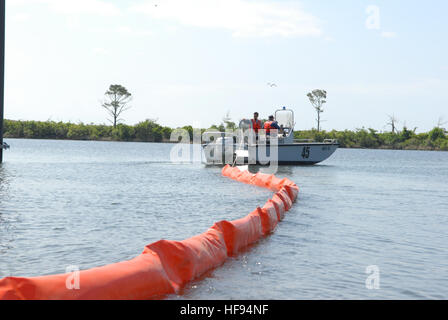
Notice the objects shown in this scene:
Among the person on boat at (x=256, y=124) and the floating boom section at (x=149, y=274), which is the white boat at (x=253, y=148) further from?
the floating boom section at (x=149, y=274)

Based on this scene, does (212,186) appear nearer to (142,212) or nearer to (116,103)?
(142,212)

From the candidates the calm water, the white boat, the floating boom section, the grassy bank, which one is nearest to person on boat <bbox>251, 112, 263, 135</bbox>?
the white boat

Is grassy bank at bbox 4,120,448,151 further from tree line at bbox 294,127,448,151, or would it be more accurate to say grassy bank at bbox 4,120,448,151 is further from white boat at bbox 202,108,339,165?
white boat at bbox 202,108,339,165

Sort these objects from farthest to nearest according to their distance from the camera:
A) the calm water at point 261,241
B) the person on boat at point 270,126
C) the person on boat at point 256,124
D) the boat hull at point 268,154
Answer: the boat hull at point 268,154
the person on boat at point 270,126
the person on boat at point 256,124
the calm water at point 261,241

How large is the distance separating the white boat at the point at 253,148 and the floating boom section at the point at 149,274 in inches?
856

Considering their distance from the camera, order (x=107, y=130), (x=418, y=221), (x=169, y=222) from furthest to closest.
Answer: (x=107, y=130) < (x=418, y=221) < (x=169, y=222)

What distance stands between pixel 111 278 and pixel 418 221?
9.28m

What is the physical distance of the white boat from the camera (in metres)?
30.9

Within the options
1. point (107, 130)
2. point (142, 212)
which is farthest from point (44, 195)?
point (107, 130)

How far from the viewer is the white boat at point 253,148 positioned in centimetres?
3086

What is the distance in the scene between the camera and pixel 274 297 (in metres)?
6.04

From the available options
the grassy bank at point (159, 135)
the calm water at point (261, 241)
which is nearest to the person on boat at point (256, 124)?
the calm water at point (261, 241)

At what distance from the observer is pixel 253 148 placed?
30.7 metres

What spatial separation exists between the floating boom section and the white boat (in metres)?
21.7
